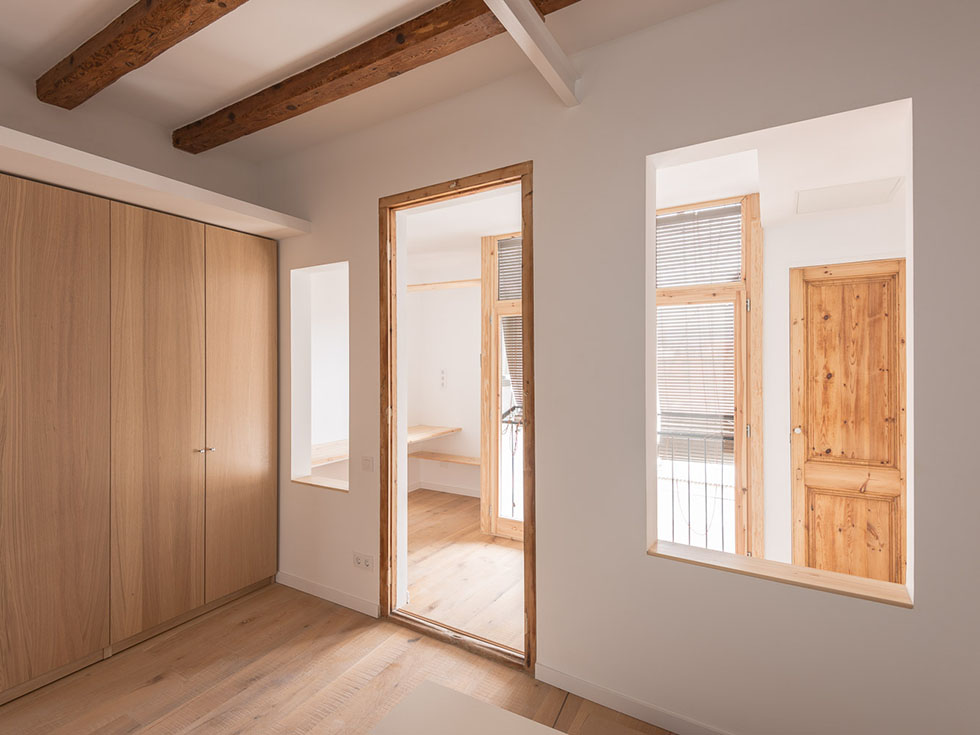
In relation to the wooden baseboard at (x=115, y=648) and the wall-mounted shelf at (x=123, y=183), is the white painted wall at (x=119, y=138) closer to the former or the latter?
the wall-mounted shelf at (x=123, y=183)

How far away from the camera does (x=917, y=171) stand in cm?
151

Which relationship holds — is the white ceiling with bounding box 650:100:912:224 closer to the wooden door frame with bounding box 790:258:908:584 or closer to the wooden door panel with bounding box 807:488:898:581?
the wooden door frame with bounding box 790:258:908:584

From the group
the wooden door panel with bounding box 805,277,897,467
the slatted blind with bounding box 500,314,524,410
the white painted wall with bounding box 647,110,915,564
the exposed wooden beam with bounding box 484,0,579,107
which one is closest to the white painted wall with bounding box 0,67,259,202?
the slatted blind with bounding box 500,314,524,410

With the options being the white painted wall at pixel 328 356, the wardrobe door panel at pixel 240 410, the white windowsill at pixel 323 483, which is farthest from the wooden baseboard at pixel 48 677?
the white painted wall at pixel 328 356

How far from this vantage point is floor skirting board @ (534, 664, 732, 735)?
6.04ft

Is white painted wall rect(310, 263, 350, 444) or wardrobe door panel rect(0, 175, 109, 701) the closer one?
wardrobe door panel rect(0, 175, 109, 701)

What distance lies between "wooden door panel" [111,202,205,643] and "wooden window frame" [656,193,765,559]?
3.49m

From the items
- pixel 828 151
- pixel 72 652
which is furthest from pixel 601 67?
pixel 72 652

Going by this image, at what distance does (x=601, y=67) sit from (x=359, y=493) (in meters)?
2.54

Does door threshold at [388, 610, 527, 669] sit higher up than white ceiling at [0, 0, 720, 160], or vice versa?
white ceiling at [0, 0, 720, 160]

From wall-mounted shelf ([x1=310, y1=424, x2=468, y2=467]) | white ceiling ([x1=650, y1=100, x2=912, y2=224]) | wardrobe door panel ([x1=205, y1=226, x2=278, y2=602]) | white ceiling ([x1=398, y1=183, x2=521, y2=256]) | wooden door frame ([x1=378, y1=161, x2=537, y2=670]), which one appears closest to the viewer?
white ceiling ([x1=650, y1=100, x2=912, y2=224])

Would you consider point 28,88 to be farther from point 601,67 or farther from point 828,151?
point 828,151

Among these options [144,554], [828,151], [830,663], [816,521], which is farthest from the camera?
[816,521]

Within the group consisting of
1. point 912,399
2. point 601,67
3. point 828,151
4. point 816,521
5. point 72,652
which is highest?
point 601,67
